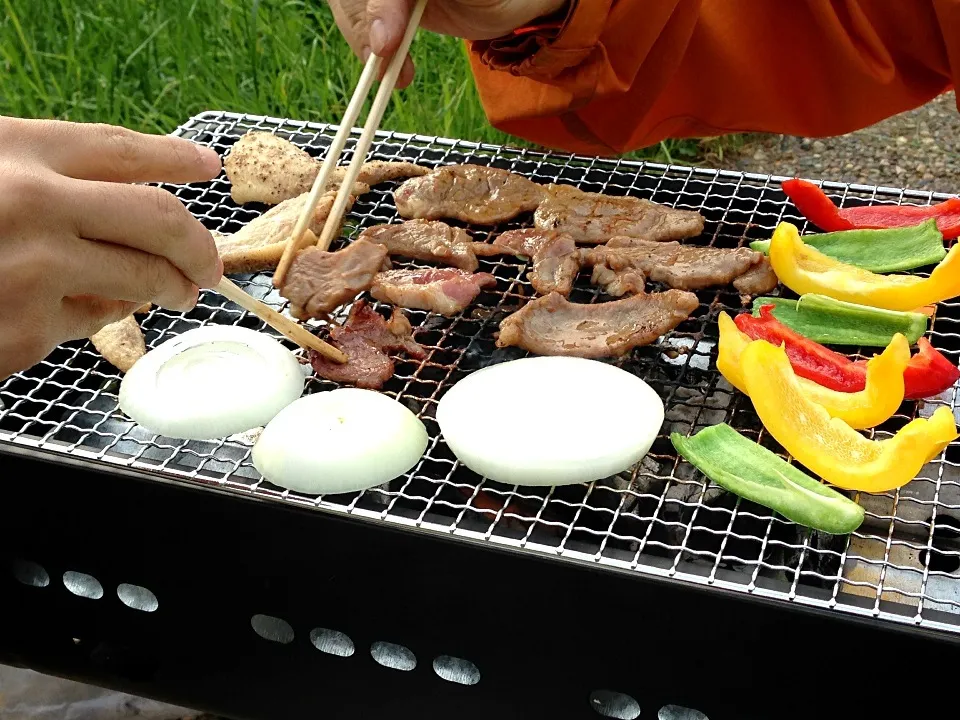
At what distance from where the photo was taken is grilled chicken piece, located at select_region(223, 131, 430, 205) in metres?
3.47

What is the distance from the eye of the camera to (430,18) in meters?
3.22

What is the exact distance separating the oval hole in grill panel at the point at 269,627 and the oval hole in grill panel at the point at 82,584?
465 millimetres

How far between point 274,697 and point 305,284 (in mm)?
1094

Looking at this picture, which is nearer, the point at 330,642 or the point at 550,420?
the point at 550,420

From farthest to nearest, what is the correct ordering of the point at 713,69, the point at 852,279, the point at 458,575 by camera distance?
1. the point at 713,69
2. the point at 852,279
3. the point at 458,575

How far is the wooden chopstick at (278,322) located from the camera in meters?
2.33

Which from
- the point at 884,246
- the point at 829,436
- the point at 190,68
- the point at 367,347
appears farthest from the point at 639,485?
the point at 190,68

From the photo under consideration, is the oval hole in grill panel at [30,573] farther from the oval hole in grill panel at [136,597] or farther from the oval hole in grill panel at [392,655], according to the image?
the oval hole in grill panel at [392,655]

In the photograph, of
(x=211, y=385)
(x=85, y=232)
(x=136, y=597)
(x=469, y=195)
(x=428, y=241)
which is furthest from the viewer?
(x=469, y=195)

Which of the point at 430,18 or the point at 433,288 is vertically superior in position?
the point at 430,18

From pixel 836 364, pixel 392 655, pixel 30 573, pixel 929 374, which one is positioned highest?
pixel 929 374

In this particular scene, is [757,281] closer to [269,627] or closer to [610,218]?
[610,218]

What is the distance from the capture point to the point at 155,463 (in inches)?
95.7

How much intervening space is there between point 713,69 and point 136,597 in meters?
2.54
